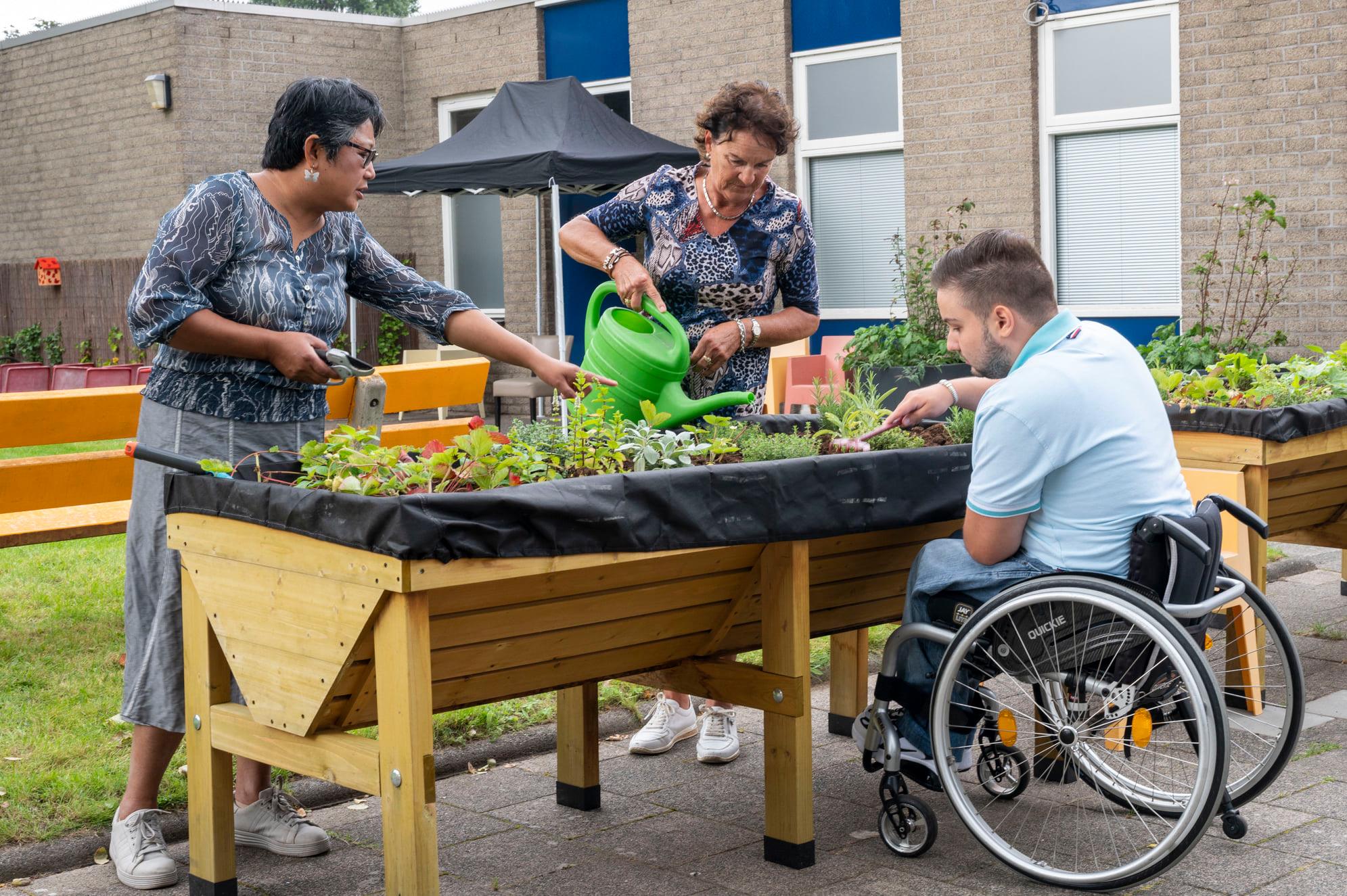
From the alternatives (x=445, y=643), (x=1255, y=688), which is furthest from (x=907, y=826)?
(x=1255, y=688)

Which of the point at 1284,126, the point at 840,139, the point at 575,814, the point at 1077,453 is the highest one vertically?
the point at 840,139

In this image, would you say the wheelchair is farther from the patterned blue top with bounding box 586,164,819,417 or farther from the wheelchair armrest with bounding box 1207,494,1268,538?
the patterned blue top with bounding box 586,164,819,417

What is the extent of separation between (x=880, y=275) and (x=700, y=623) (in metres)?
8.06

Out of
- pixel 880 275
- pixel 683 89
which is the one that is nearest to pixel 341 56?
pixel 683 89

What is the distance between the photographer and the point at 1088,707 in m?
2.95

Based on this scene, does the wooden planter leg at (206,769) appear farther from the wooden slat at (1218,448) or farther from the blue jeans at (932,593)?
the wooden slat at (1218,448)

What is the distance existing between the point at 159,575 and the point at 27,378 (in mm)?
10759

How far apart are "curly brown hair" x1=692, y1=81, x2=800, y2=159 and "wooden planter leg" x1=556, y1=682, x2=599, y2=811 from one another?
58.4 inches

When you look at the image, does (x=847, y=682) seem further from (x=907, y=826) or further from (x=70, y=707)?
(x=70, y=707)

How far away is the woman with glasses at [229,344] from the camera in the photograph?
3090 mm

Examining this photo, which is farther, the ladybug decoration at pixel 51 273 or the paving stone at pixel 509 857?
the ladybug decoration at pixel 51 273

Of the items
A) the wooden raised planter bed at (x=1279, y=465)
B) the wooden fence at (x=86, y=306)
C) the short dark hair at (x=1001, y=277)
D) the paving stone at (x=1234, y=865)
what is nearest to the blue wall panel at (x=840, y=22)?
the wooden fence at (x=86, y=306)

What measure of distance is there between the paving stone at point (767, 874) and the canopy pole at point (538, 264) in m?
9.69

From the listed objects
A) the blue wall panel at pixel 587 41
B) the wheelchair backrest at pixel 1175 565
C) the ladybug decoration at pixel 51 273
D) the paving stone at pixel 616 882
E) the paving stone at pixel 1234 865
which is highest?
the blue wall panel at pixel 587 41
